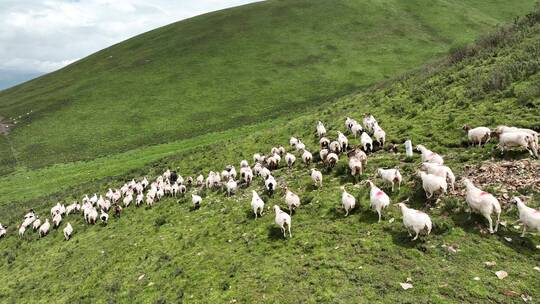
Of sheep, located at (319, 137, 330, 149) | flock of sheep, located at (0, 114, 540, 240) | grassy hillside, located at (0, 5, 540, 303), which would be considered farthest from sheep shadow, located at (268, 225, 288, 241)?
sheep, located at (319, 137, 330, 149)

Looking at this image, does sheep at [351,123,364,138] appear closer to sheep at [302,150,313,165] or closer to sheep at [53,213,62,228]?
Answer: sheep at [302,150,313,165]

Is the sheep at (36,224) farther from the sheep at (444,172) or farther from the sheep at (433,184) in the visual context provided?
the sheep at (444,172)

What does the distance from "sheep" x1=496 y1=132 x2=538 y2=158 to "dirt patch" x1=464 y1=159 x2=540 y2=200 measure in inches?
21.9

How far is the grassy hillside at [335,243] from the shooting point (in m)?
11.4

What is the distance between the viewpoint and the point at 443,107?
83.4 ft

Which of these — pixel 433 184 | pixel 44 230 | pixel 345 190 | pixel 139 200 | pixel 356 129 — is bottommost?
pixel 44 230

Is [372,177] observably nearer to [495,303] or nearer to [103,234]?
[495,303]

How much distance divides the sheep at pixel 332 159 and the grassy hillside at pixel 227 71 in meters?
47.3

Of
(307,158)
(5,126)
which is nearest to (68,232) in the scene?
(307,158)

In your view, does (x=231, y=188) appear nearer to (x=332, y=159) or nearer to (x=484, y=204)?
(x=332, y=159)

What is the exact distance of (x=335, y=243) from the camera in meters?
14.1

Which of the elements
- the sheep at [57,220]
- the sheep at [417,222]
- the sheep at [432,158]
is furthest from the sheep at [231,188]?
the sheep at [57,220]

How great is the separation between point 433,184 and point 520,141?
448 cm

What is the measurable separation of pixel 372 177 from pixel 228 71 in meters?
81.1
